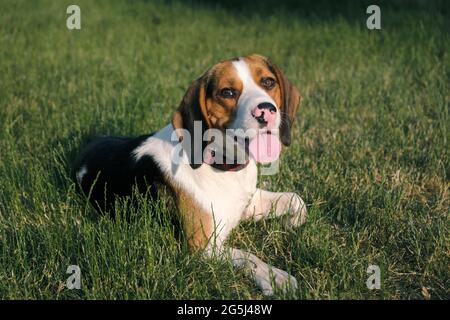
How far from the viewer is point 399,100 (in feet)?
21.3

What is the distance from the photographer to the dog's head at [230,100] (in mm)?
3598

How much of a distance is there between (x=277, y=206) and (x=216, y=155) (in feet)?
2.22

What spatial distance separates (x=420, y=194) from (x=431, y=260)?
1.14 m

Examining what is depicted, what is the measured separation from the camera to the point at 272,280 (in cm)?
323

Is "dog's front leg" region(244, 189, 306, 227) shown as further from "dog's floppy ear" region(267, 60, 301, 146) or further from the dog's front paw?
the dog's front paw

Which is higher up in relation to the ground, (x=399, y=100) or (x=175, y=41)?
(x=175, y=41)

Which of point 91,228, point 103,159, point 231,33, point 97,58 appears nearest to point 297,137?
point 103,159

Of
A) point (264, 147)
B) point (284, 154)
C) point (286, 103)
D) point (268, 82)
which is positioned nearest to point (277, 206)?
point (264, 147)

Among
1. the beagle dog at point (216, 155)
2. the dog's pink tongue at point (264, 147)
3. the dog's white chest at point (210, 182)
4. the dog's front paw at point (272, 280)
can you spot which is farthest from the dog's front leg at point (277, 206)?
the dog's front paw at point (272, 280)

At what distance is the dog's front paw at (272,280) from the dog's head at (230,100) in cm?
77

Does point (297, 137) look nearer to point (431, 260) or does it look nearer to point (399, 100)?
point (399, 100)

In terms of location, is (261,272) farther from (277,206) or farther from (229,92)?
(229,92)

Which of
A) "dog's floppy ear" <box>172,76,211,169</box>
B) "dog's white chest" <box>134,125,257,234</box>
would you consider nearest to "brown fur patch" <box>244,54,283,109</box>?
"dog's floppy ear" <box>172,76,211,169</box>

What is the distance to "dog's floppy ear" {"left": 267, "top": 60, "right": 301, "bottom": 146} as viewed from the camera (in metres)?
3.91
